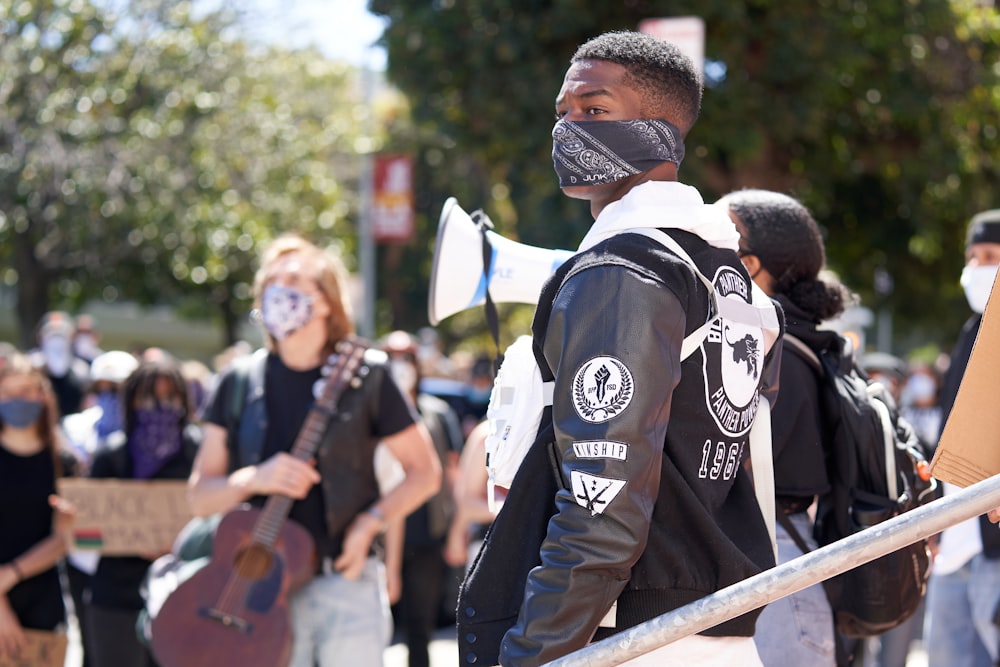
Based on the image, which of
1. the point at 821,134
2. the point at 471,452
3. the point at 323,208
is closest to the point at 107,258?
the point at 323,208

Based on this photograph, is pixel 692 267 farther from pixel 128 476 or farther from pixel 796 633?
pixel 128 476

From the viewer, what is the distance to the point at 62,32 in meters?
17.5

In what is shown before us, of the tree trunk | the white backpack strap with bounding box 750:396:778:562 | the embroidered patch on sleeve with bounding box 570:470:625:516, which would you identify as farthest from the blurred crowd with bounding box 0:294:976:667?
the tree trunk

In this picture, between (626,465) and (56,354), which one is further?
(56,354)

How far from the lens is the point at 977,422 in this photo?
2742 mm

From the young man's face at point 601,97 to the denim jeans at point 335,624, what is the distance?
238 centimetres

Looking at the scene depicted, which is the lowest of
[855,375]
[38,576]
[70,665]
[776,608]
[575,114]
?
[70,665]

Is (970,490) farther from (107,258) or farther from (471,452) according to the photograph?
(107,258)

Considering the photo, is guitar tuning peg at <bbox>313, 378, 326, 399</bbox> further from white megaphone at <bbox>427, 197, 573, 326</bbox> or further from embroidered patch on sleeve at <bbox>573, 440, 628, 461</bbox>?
embroidered patch on sleeve at <bbox>573, 440, 628, 461</bbox>

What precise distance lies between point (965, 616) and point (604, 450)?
3237mm

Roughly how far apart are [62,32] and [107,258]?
457 centimetres

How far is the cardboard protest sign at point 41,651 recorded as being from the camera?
575cm

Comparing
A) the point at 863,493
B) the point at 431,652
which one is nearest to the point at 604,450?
the point at 863,493

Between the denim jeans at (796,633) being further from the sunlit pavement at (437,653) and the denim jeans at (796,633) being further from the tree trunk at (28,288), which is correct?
the tree trunk at (28,288)
